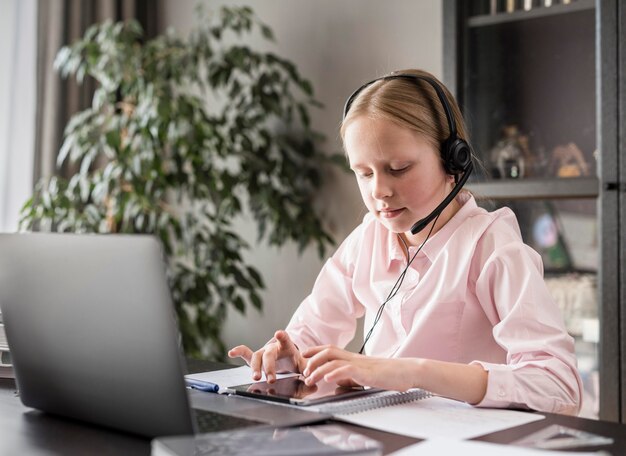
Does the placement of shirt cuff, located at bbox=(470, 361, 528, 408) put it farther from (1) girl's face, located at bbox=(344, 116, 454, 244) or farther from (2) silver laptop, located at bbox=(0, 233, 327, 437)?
(1) girl's face, located at bbox=(344, 116, 454, 244)

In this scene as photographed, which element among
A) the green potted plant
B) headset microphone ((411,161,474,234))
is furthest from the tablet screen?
the green potted plant

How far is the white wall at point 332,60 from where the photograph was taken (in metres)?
2.80

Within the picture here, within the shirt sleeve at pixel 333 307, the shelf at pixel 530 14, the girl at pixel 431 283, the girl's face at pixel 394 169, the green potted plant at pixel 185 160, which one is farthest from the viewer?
the green potted plant at pixel 185 160

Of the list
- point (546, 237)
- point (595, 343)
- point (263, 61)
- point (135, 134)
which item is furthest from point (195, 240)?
point (595, 343)

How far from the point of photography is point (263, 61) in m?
2.89

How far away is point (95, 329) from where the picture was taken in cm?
81

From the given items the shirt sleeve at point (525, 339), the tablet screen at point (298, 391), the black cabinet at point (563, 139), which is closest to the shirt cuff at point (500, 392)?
the shirt sleeve at point (525, 339)

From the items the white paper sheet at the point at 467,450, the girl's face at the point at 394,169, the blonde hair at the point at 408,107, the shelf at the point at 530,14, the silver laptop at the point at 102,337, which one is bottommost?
the white paper sheet at the point at 467,450

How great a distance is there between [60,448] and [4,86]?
99.1 inches

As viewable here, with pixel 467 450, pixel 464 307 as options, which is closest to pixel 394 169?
pixel 464 307

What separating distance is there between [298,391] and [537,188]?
1406mm

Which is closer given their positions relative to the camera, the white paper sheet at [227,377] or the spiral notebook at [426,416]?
the spiral notebook at [426,416]

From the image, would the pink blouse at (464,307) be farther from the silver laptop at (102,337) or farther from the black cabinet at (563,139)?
the black cabinet at (563,139)

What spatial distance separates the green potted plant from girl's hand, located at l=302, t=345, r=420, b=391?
1.79 metres
